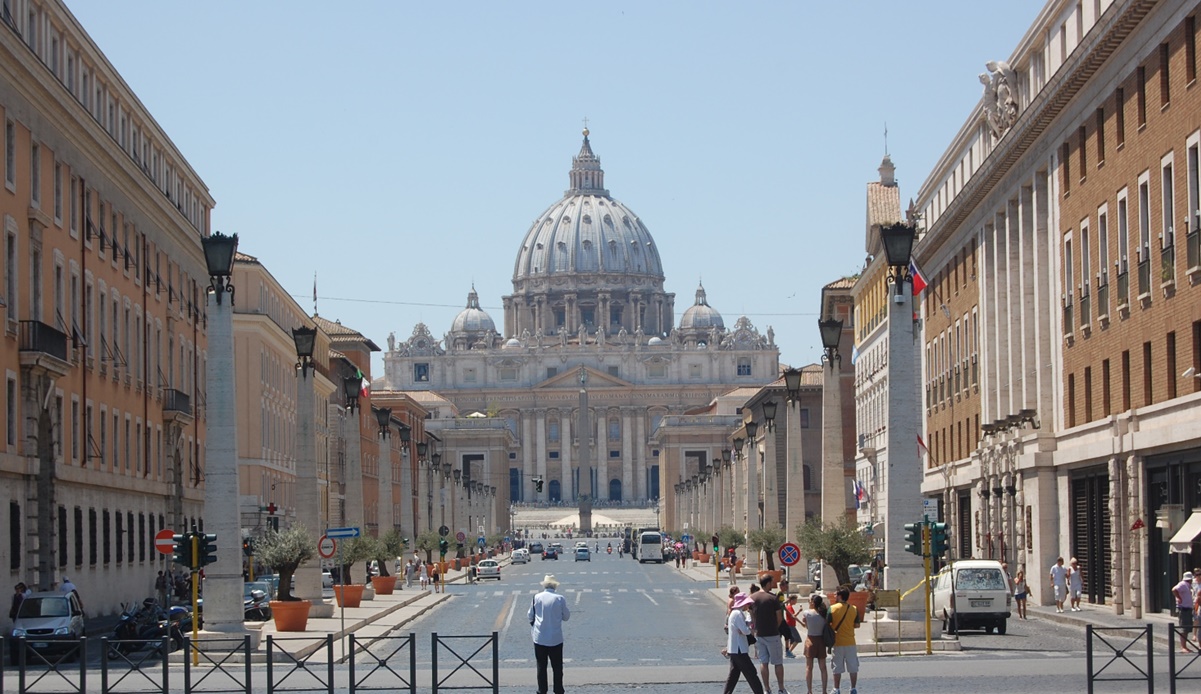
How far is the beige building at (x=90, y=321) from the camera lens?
4125 centimetres

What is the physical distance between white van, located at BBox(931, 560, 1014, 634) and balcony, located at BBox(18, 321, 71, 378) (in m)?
18.4

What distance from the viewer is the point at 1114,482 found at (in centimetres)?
4212

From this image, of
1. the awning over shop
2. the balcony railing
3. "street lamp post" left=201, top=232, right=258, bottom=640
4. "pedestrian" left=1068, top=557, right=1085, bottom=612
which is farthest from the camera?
"pedestrian" left=1068, top=557, right=1085, bottom=612

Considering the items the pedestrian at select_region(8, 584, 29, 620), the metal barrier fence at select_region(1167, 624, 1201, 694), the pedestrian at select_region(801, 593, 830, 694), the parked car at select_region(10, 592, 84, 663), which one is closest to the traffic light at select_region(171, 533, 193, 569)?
the parked car at select_region(10, 592, 84, 663)

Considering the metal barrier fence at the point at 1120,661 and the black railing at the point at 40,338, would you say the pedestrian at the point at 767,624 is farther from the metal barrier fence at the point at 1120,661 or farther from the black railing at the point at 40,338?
the black railing at the point at 40,338

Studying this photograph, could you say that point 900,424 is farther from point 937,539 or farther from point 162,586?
point 162,586

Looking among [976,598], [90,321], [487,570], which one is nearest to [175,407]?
[90,321]

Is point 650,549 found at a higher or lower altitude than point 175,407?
lower

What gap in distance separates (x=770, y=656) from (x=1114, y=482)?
19575 millimetres

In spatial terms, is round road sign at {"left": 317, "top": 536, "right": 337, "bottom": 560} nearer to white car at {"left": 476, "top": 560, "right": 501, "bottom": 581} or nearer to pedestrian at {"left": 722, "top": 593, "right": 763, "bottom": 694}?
pedestrian at {"left": 722, "top": 593, "right": 763, "bottom": 694}

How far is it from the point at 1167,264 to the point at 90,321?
24739 millimetres

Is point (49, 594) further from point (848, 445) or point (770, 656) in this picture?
point (848, 445)

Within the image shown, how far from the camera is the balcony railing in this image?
3753 centimetres

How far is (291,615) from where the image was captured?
131 ft
